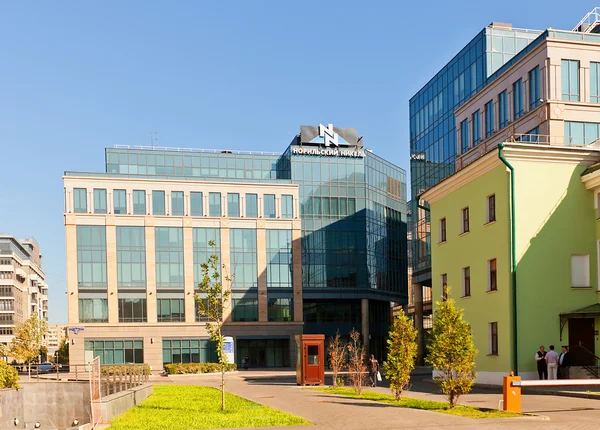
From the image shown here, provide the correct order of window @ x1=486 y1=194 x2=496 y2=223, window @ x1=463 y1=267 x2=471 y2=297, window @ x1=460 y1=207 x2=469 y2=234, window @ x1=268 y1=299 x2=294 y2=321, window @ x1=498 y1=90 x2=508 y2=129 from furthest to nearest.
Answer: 1. window @ x1=268 y1=299 x2=294 y2=321
2. window @ x1=498 y1=90 x2=508 y2=129
3. window @ x1=460 y1=207 x2=469 y2=234
4. window @ x1=463 y1=267 x2=471 y2=297
5. window @ x1=486 y1=194 x2=496 y2=223

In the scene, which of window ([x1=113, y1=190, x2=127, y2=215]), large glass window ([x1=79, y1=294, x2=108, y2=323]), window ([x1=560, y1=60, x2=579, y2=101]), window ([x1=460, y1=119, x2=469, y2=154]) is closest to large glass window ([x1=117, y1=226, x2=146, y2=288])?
window ([x1=113, y1=190, x2=127, y2=215])

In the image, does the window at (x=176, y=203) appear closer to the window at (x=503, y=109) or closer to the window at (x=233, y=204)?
the window at (x=233, y=204)

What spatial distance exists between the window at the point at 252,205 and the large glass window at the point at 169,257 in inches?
321

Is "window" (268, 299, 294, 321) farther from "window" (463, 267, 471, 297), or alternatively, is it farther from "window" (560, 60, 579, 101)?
"window" (560, 60, 579, 101)

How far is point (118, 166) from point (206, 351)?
2467 centimetres

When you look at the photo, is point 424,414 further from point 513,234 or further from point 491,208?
point 491,208

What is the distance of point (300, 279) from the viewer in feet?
268

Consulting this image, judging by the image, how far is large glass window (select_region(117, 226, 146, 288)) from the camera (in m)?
77.1

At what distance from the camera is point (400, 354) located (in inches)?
976

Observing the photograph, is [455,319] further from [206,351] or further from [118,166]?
[118,166]

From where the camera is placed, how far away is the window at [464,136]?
5316cm

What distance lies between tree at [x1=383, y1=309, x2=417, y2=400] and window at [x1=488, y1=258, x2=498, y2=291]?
10454mm

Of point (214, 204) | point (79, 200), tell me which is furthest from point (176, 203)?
point (79, 200)

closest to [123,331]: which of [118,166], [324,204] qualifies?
[118,166]
